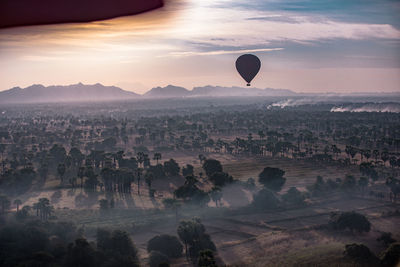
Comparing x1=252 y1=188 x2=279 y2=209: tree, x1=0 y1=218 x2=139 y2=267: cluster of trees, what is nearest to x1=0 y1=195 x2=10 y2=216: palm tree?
x1=0 y1=218 x2=139 y2=267: cluster of trees

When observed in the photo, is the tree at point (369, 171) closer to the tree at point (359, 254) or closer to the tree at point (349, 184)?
the tree at point (349, 184)

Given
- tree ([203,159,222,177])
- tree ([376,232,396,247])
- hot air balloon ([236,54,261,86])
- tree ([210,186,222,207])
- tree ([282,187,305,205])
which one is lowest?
tree ([376,232,396,247])

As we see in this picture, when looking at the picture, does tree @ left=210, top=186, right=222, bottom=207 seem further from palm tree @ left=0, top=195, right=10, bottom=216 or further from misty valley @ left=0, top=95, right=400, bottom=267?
palm tree @ left=0, top=195, right=10, bottom=216

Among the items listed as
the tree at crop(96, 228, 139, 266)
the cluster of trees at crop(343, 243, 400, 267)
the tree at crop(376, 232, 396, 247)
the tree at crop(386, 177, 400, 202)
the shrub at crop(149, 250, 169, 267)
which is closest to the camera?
the cluster of trees at crop(343, 243, 400, 267)

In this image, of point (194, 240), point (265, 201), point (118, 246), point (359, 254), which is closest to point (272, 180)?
point (265, 201)

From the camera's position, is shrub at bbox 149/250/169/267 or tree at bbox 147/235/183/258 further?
tree at bbox 147/235/183/258

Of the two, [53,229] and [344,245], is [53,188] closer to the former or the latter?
[53,229]

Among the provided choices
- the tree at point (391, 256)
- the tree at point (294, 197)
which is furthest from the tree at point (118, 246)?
the tree at point (294, 197)

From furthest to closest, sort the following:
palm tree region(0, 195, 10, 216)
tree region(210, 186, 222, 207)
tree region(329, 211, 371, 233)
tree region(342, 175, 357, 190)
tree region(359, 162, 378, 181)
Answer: tree region(359, 162, 378, 181) → tree region(342, 175, 357, 190) → tree region(210, 186, 222, 207) → palm tree region(0, 195, 10, 216) → tree region(329, 211, 371, 233)

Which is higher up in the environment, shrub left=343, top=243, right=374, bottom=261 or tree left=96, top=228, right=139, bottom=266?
tree left=96, top=228, right=139, bottom=266
